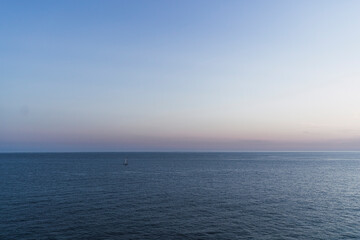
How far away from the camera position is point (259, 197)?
64938 mm

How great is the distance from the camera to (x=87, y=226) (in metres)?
41.7

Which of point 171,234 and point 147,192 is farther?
point 147,192

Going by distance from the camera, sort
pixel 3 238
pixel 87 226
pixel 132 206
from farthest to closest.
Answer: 1. pixel 132 206
2. pixel 87 226
3. pixel 3 238

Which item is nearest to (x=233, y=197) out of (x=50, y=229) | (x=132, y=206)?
(x=132, y=206)

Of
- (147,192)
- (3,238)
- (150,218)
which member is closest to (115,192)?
(147,192)

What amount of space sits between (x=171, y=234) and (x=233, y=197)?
28909 mm

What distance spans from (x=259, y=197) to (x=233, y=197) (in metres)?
6.02

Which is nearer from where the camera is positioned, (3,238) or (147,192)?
(3,238)

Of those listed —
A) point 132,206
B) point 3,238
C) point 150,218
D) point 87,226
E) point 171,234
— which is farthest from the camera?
point 132,206

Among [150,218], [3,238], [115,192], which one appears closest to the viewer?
[3,238]

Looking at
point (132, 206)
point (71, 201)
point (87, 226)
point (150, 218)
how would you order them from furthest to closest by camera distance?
point (71, 201) → point (132, 206) → point (150, 218) → point (87, 226)

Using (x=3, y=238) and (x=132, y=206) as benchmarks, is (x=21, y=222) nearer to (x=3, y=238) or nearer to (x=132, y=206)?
(x=3, y=238)

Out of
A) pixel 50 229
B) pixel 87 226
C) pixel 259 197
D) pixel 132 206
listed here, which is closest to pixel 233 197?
pixel 259 197

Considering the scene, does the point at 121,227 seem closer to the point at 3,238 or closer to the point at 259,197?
the point at 3,238
